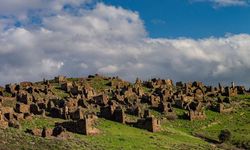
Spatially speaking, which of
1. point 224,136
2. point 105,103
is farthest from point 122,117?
point 224,136

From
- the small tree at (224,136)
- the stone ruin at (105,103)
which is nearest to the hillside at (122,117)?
the stone ruin at (105,103)

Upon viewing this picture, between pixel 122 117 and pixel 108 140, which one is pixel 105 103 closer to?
pixel 122 117

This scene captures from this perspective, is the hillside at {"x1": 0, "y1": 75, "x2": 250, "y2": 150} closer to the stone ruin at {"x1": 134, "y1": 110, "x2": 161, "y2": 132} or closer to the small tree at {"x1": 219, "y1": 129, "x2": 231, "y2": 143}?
the stone ruin at {"x1": 134, "y1": 110, "x2": 161, "y2": 132}

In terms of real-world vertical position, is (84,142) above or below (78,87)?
below

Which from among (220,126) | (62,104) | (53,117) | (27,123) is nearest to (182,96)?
(220,126)

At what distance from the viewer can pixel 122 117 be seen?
320ft

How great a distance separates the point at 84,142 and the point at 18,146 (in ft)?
43.8

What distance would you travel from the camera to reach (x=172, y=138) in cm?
9150

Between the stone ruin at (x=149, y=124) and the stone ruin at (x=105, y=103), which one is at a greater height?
the stone ruin at (x=105, y=103)

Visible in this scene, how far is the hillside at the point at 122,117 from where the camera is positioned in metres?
73.4

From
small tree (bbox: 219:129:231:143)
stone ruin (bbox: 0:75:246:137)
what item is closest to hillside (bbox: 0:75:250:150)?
stone ruin (bbox: 0:75:246:137)

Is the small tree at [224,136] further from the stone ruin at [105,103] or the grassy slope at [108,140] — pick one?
the stone ruin at [105,103]

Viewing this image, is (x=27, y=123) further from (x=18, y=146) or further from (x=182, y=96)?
(x=182, y=96)

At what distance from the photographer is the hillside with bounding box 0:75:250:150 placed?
73375 mm
